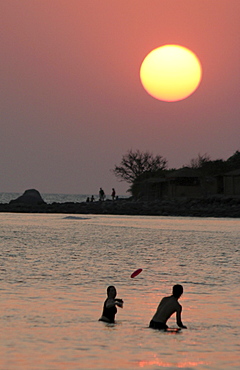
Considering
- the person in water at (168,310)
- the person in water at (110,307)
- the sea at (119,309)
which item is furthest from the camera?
the person in water at (110,307)

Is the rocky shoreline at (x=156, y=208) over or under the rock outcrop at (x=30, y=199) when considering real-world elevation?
under

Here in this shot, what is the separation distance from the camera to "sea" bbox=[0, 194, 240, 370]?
45.7ft

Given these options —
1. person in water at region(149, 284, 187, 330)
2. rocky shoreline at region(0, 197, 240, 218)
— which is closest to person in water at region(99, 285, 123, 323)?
person in water at region(149, 284, 187, 330)

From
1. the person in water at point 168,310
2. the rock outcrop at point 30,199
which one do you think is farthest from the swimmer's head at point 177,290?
the rock outcrop at point 30,199

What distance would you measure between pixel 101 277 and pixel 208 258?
10589mm

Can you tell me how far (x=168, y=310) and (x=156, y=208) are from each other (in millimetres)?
82126

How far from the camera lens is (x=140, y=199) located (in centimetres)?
11488

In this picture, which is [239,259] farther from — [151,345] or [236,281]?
[151,345]

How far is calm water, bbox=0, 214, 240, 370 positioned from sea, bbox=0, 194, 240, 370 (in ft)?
0.06

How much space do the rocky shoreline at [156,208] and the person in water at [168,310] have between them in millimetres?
71818

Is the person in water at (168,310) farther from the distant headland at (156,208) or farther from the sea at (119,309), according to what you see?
the distant headland at (156,208)

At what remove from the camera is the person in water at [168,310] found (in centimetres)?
1623

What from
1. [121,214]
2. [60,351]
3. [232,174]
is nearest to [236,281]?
[60,351]

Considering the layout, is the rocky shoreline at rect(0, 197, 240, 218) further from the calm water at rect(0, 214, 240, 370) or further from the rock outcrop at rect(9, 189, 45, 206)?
the calm water at rect(0, 214, 240, 370)
